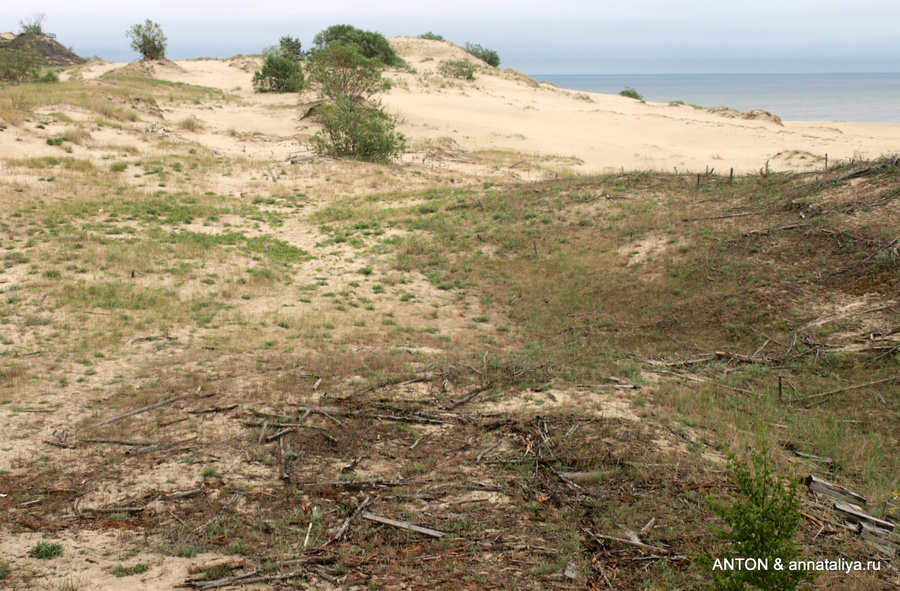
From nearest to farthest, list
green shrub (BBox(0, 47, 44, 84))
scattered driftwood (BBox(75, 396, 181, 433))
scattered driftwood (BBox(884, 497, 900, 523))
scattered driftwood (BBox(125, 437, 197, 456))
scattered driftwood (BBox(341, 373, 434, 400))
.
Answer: scattered driftwood (BBox(884, 497, 900, 523)) → scattered driftwood (BBox(125, 437, 197, 456)) → scattered driftwood (BBox(75, 396, 181, 433)) → scattered driftwood (BBox(341, 373, 434, 400)) → green shrub (BBox(0, 47, 44, 84))

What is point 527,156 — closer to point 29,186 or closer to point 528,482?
point 29,186

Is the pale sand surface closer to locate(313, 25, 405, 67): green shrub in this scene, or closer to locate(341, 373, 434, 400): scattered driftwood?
locate(313, 25, 405, 67): green shrub

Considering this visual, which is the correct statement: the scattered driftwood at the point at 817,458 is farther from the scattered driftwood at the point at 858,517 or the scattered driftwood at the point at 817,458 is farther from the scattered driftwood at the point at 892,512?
the scattered driftwood at the point at 858,517

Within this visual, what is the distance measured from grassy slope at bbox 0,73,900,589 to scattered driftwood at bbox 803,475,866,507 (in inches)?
9.7

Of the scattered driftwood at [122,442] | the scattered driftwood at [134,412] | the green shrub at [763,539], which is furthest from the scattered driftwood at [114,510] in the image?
the green shrub at [763,539]

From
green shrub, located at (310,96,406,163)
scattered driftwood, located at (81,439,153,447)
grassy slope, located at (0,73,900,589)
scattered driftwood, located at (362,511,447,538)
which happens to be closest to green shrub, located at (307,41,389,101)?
green shrub, located at (310,96,406,163)

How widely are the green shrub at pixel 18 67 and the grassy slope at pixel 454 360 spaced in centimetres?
2406

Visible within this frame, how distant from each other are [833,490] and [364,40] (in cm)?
4738

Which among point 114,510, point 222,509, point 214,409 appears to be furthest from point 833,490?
point 214,409

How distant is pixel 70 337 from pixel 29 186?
8609 millimetres

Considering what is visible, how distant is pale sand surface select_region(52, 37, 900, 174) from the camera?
1035 inches

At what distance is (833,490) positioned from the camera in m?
5.06

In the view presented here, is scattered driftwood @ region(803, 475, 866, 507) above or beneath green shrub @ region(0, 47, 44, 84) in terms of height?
beneath

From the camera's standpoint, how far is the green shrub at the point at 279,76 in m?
37.9
